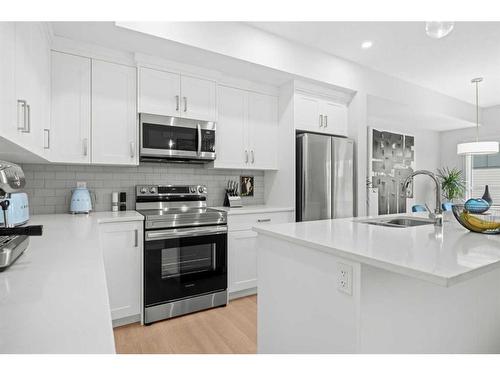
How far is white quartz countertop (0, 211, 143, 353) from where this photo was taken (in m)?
0.53

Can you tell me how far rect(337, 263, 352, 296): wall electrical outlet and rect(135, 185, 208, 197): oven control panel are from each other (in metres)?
2.24

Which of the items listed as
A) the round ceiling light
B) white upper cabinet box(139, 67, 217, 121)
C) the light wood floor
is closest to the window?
the round ceiling light

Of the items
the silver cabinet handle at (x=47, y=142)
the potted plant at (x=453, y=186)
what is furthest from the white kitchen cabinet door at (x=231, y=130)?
the potted plant at (x=453, y=186)

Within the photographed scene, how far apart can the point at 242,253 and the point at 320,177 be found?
1250mm

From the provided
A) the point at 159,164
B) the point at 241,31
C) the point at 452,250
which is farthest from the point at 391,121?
the point at 452,250

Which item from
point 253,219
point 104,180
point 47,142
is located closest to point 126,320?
point 104,180

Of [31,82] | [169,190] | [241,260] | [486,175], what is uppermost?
[31,82]

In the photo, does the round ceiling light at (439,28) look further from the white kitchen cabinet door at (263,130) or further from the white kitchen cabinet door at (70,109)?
the white kitchen cabinet door at (70,109)

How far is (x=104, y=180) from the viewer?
2.84 metres

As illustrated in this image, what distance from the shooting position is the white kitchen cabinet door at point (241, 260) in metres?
2.92

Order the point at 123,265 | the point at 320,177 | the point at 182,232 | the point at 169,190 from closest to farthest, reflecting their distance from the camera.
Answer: the point at 123,265
the point at 182,232
the point at 169,190
the point at 320,177

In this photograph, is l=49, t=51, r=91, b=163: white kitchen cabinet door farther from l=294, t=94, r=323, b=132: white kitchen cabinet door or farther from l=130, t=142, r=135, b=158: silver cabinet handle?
l=294, t=94, r=323, b=132: white kitchen cabinet door

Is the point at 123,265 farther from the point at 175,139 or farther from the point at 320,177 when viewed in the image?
the point at 320,177

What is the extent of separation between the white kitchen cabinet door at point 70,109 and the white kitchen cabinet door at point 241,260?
153 cm
